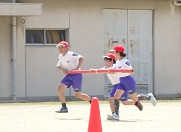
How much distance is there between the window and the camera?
84.9ft

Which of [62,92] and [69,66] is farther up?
[69,66]

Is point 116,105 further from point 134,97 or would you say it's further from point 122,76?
point 134,97

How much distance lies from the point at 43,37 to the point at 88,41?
177 centimetres

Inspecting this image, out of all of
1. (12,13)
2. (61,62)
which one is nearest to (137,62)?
(12,13)

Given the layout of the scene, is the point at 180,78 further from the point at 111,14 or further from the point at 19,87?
the point at 19,87

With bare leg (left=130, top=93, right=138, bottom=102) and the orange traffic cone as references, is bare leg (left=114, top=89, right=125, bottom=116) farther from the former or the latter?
the orange traffic cone

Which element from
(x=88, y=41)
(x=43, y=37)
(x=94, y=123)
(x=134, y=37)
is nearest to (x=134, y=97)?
(x=94, y=123)

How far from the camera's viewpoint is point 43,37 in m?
26.0

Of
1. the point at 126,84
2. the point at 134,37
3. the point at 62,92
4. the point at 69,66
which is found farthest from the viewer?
the point at 134,37

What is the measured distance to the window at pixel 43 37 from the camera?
25875 mm

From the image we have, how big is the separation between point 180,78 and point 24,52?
6.69 meters

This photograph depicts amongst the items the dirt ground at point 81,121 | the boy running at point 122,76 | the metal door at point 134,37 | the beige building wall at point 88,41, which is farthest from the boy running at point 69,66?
the metal door at point 134,37

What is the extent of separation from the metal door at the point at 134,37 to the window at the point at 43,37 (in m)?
1.96

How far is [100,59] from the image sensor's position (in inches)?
1048
